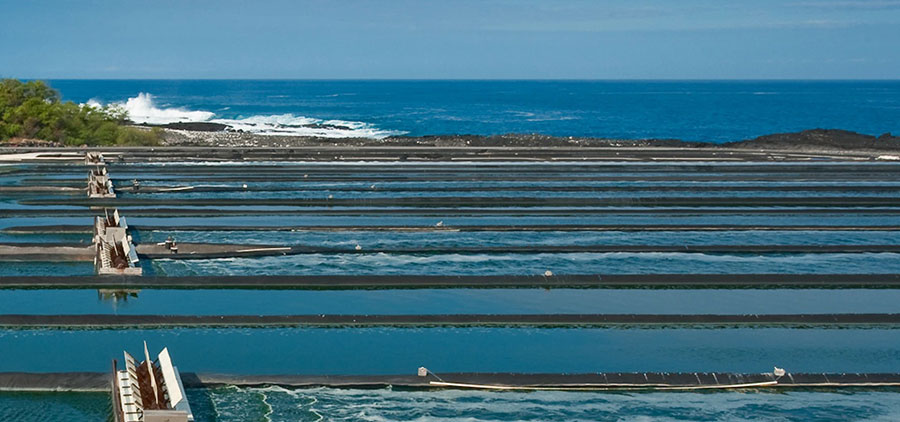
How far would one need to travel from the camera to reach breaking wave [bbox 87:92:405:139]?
198 ft

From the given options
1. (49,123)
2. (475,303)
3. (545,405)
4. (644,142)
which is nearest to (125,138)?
(49,123)

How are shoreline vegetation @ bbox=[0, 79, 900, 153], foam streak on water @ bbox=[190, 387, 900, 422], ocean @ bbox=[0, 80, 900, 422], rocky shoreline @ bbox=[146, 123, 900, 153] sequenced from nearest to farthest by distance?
foam streak on water @ bbox=[190, 387, 900, 422], ocean @ bbox=[0, 80, 900, 422], shoreline vegetation @ bbox=[0, 79, 900, 153], rocky shoreline @ bbox=[146, 123, 900, 153]

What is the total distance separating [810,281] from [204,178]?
17.8m

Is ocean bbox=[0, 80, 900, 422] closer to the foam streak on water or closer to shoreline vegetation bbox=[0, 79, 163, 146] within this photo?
the foam streak on water

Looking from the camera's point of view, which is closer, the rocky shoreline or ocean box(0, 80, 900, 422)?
ocean box(0, 80, 900, 422)

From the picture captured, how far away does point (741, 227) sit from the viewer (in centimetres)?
1953

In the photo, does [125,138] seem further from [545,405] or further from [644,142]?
[545,405]

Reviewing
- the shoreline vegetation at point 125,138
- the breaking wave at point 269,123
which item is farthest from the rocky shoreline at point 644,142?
the breaking wave at point 269,123

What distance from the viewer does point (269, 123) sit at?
7381 cm

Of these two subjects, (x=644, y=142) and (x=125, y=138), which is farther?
(x=644, y=142)

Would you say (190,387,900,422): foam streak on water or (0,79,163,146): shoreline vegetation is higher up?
(0,79,163,146): shoreline vegetation

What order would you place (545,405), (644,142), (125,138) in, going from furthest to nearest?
(644,142) → (125,138) → (545,405)

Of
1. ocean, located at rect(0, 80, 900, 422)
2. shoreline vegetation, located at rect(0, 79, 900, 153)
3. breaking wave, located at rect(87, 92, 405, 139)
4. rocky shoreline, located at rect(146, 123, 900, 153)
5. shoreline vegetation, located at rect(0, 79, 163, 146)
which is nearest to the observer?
ocean, located at rect(0, 80, 900, 422)

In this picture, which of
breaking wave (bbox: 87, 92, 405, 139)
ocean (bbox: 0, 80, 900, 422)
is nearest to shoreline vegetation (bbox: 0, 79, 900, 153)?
breaking wave (bbox: 87, 92, 405, 139)
